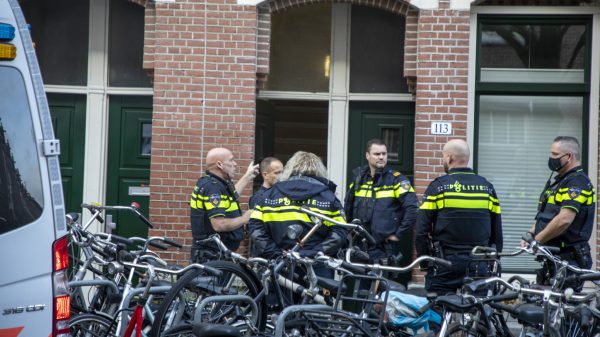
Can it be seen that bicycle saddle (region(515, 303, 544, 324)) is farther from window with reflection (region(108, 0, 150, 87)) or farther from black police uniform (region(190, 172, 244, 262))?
window with reflection (region(108, 0, 150, 87))

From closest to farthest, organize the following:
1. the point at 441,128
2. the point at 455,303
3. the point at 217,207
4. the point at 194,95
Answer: the point at 455,303 → the point at 217,207 → the point at 441,128 → the point at 194,95

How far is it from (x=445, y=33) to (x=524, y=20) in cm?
94

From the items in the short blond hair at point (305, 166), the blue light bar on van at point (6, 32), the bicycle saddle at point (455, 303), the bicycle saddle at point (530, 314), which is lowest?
the bicycle saddle at point (530, 314)

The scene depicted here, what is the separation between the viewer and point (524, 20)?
11.2m

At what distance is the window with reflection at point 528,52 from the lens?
36.7 ft

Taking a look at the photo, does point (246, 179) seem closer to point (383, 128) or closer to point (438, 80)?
point (383, 128)

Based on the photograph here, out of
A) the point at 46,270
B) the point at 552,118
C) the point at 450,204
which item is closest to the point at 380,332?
the point at 450,204

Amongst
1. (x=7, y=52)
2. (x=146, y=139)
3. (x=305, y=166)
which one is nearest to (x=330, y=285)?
(x=305, y=166)

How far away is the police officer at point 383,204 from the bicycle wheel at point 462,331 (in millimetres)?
3586

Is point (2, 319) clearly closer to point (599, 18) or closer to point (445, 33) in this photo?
point (445, 33)

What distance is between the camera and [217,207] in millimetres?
9281

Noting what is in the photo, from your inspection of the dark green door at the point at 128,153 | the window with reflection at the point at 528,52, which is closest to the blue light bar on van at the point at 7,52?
the dark green door at the point at 128,153

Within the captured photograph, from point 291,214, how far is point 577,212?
255 centimetres

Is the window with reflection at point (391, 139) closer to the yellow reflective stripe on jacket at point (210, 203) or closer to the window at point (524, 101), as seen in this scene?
the window at point (524, 101)
